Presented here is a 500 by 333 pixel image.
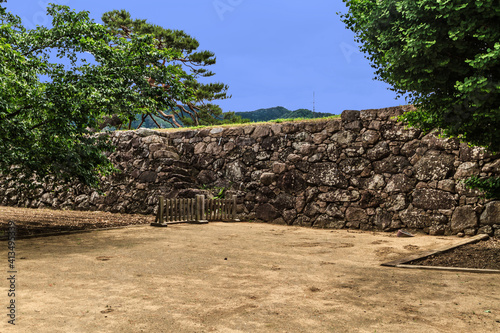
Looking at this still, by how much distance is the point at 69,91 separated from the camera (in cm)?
748

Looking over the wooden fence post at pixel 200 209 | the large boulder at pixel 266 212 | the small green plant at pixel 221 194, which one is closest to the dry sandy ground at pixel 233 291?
the wooden fence post at pixel 200 209

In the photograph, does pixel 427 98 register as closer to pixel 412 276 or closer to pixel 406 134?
pixel 412 276

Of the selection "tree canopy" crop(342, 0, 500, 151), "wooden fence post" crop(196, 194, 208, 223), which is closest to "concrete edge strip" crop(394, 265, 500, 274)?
"tree canopy" crop(342, 0, 500, 151)

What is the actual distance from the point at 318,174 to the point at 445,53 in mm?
6567

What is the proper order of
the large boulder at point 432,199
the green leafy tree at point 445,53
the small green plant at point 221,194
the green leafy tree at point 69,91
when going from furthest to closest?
the small green plant at point 221,194 → the large boulder at point 432,199 → the green leafy tree at point 69,91 → the green leafy tree at point 445,53

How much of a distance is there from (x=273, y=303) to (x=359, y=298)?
92 cm

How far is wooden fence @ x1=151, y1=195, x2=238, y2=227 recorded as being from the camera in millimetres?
10677

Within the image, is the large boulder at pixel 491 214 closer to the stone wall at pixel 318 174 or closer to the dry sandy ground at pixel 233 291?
the stone wall at pixel 318 174

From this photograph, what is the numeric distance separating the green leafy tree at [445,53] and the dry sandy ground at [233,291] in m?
2.24

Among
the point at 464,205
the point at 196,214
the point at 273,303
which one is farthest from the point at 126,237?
the point at 464,205

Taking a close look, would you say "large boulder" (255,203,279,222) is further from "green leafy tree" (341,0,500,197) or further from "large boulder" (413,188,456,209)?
"green leafy tree" (341,0,500,197)

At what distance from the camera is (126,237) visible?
8484mm

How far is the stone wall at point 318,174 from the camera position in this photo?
10.1 m

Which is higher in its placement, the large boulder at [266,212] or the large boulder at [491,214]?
the large boulder at [491,214]
